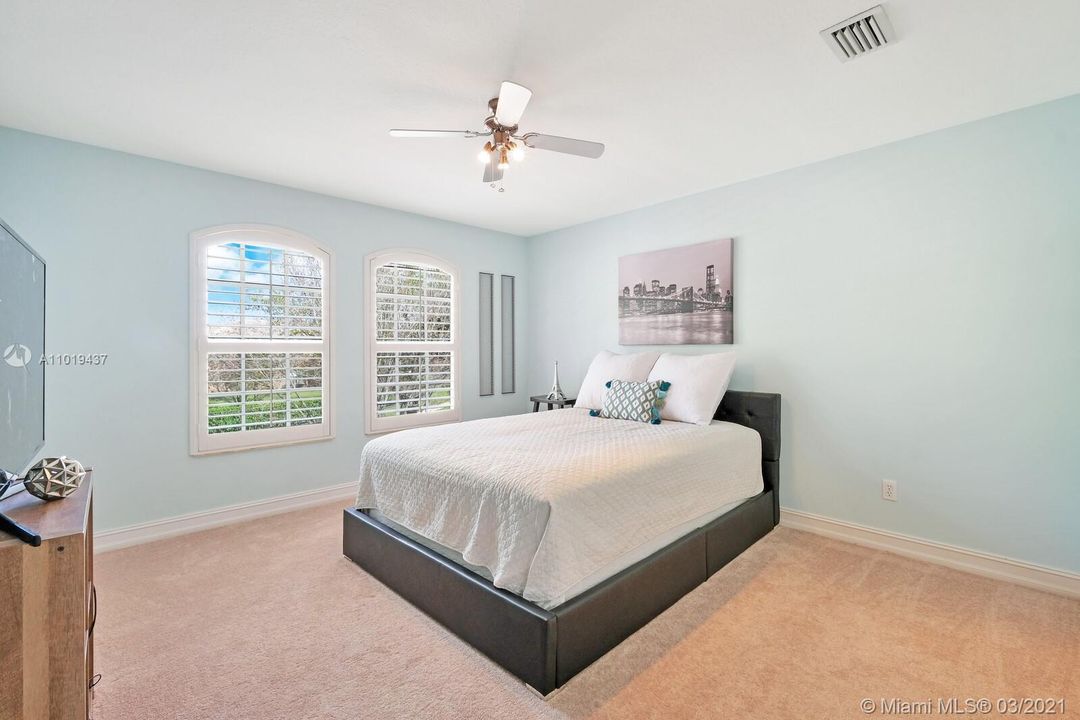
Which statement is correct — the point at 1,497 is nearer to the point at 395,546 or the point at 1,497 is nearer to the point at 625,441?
the point at 395,546

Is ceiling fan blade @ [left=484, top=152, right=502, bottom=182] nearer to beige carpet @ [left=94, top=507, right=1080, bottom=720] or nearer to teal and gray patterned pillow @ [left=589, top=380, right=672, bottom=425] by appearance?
teal and gray patterned pillow @ [left=589, top=380, right=672, bottom=425]

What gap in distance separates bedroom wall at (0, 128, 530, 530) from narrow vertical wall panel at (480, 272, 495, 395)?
1.56 metres

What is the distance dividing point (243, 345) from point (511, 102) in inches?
103

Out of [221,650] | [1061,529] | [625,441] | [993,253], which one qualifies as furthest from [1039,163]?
[221,650]

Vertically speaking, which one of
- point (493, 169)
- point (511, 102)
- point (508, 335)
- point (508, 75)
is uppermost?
point (508, 75)

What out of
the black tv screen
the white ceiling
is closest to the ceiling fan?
the white ceiling

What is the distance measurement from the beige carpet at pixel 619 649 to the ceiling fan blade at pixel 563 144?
2.18 meters

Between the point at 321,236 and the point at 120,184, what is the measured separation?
1192 millimetres

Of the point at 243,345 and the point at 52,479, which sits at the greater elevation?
the point at 243,345

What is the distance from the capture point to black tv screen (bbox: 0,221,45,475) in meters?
1.24

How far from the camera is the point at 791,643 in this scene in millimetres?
→ 1961

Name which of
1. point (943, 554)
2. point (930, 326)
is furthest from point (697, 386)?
point (943, 554)

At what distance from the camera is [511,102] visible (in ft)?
6.53

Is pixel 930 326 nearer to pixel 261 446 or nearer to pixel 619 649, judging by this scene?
pixel 619 649
